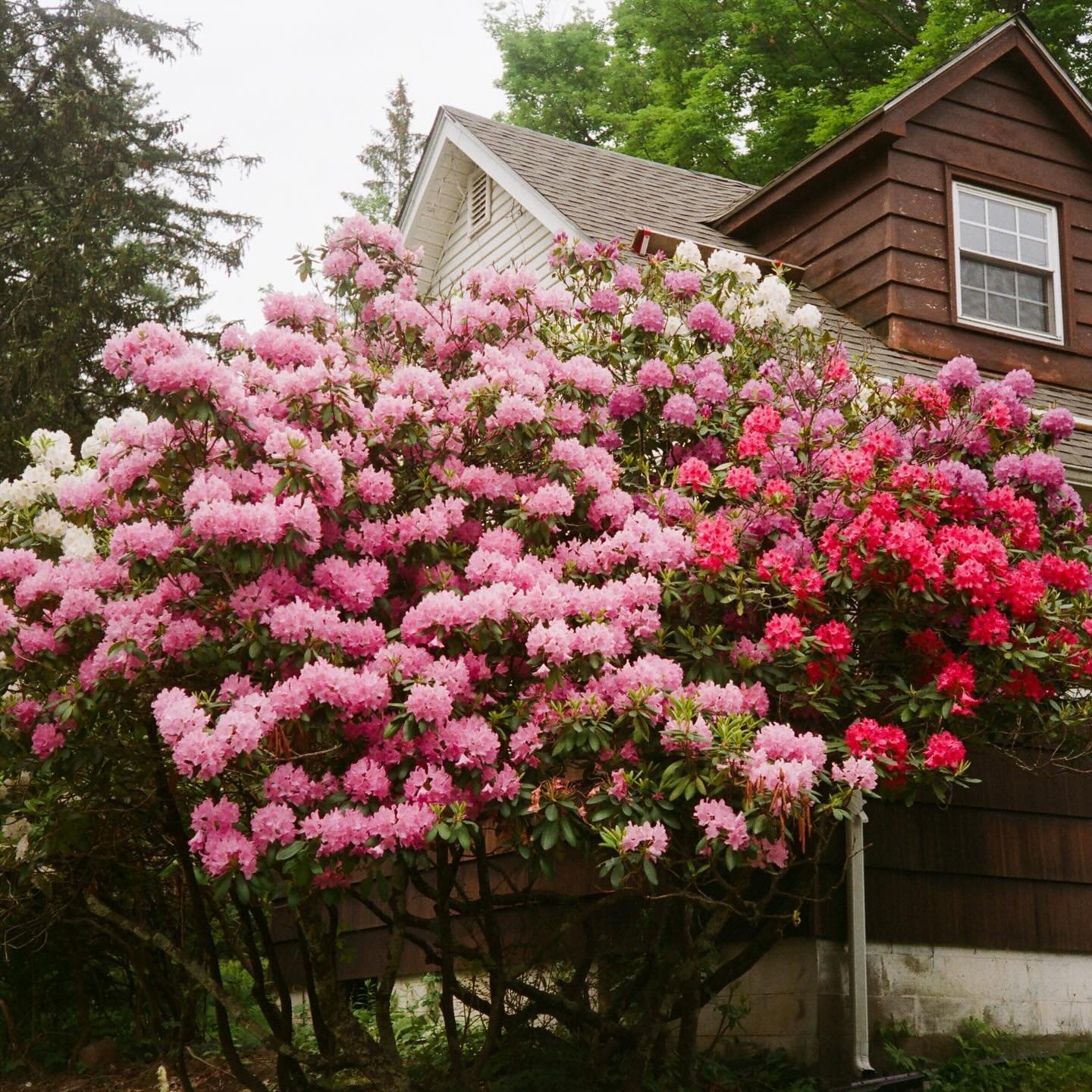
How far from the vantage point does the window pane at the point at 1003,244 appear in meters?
9.87

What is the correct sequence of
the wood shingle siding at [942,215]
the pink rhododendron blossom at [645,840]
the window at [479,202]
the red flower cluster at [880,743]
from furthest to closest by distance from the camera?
the window at [479,202] → the wood shingle siding at [942,215] → the red flower cluster at [880,743] → the pink rhododendron blossom at [645,840]

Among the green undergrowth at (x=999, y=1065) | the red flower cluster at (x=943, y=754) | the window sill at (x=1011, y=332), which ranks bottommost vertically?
the green undergrowth at (x=999, y=1065)

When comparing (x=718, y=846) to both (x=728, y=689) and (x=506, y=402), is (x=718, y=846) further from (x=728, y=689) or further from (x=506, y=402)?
(x=506, y=402)

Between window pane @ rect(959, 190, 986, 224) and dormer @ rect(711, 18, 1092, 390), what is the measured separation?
0.04 feet

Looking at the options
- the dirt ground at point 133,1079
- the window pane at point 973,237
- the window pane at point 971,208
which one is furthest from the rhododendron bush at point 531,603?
the window pane at point 971,208

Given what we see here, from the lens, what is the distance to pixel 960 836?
7.37 m

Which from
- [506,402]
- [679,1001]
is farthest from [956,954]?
[506,402]

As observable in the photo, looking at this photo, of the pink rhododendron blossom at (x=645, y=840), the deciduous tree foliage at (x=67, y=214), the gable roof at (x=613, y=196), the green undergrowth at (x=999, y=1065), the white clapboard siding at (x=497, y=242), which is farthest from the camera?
the deciduous tree foliage at (x=67, y=214)

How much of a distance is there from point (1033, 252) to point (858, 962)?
585 centimetres

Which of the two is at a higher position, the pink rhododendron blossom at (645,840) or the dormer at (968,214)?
the dormer at (968,214)

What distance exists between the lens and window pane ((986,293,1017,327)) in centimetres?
977

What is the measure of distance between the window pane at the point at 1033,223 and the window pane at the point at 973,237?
0.39m

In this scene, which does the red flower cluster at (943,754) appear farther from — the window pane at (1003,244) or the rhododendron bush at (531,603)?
the window pane at (1003,244)

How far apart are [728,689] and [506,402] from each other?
1432 millimetres
